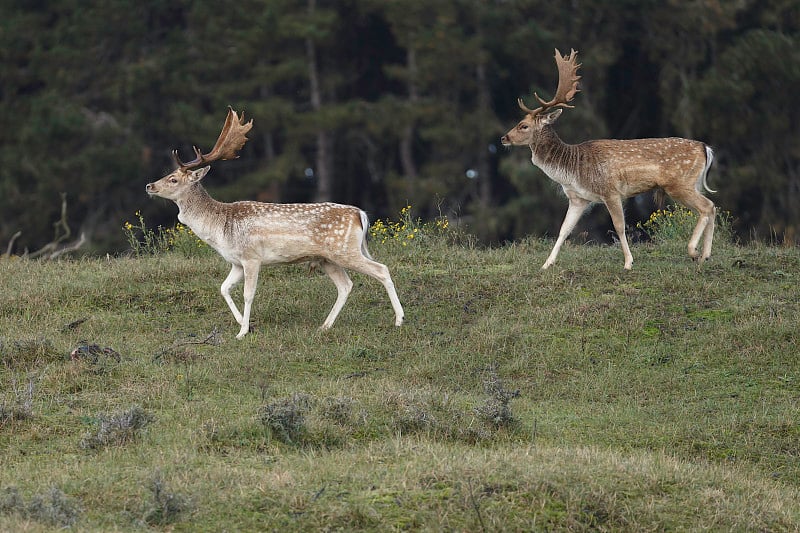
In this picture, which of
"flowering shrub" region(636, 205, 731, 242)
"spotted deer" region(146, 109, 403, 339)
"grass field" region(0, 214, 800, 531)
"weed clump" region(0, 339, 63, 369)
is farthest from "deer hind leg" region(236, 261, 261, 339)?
"flowering shrub" region(636, 205, 731, 242)

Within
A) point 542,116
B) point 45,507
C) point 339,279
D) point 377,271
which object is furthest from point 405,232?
→ point 45,507

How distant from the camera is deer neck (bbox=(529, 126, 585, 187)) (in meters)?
14.8

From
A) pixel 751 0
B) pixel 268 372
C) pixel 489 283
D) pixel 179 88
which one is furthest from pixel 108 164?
pixel 268 372

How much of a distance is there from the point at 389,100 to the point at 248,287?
19.0 m

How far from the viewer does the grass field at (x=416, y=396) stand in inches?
340

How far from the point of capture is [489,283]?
14.4 m

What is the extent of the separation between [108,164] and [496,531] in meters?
23.9

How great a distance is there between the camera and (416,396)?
10.7 metres

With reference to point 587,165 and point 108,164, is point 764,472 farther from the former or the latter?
point 108,164

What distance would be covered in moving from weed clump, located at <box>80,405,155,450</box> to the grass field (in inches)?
0.7

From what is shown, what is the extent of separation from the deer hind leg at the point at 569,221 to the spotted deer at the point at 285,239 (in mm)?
2426

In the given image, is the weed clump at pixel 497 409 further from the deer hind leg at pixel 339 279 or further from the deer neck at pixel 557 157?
the deer neck at pixel 557 157

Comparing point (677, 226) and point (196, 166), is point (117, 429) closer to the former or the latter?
point (196, 166)

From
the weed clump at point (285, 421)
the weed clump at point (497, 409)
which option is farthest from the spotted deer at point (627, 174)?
the weed clump at point (285, 421)
